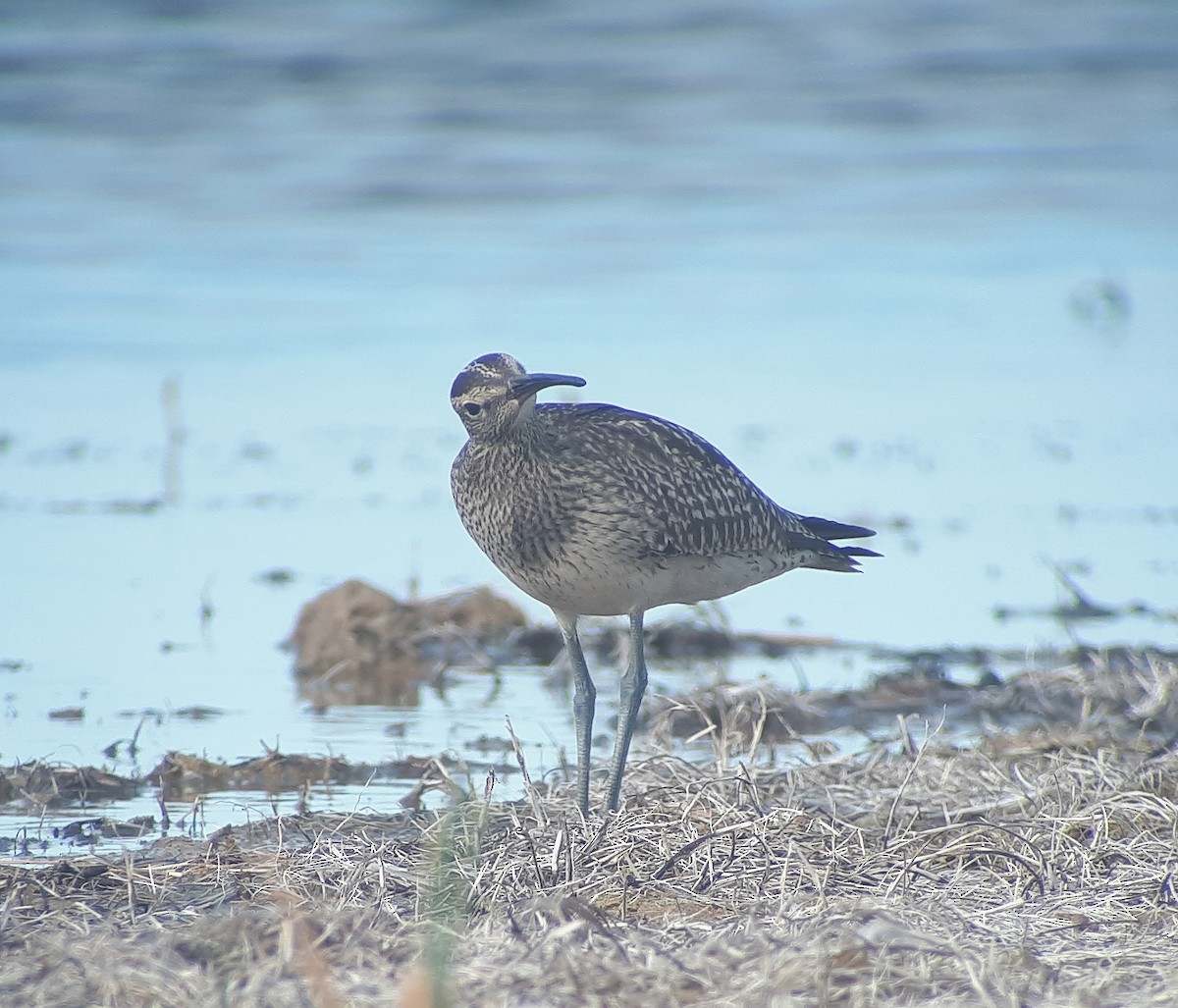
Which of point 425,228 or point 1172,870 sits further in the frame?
point 425,228

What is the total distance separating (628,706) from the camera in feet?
Answer: 21.3

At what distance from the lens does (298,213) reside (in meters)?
22.2

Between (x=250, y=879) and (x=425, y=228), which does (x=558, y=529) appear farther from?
(x=425, y=228)

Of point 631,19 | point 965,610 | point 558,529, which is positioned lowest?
point 965,610

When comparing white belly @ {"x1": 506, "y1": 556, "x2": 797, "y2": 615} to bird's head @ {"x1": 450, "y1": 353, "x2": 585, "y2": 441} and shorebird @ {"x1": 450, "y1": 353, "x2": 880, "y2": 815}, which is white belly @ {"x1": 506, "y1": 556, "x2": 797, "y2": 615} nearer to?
shorebird @ {"x1": 450, "y1": 353, "x2": 880, "y2": 815}

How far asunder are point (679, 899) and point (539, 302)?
1284 cm

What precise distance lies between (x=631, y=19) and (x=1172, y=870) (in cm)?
2785

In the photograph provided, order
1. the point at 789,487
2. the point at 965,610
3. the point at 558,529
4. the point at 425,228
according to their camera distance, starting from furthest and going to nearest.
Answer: the point at 425,228 → the point at 789,487 → the point at 965,610 → the point at 558,529

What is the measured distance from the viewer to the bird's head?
6.11m

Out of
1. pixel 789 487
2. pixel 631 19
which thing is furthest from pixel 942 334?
pixel 631 19

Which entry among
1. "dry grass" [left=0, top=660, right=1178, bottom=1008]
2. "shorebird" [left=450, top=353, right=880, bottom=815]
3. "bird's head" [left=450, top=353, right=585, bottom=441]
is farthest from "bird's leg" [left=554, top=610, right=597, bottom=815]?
"bird's head" [left=450, top=353, right=585, bottom=441]

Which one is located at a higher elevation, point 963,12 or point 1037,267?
point 963,12

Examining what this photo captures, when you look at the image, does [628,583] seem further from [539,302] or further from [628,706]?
[539,302]

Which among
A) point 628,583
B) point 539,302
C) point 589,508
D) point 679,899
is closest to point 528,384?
point 589,508
